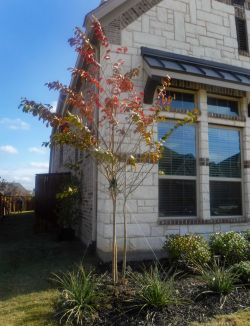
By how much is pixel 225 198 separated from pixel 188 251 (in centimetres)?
259

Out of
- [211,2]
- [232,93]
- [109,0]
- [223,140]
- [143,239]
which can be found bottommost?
[143,239]

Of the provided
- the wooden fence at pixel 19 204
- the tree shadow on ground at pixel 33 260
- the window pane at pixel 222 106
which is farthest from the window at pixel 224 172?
the wooden fence at pixel 19 204

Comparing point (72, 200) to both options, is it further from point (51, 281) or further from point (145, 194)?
point (51, 281)

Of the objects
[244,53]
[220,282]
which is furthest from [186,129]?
[220,282]

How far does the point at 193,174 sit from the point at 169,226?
143cm

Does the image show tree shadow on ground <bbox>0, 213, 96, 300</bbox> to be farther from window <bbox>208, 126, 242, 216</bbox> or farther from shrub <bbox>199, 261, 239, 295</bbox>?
window <bbox>208, 126, 242, 216</bbox>

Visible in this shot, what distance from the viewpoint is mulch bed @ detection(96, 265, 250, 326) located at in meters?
4.07

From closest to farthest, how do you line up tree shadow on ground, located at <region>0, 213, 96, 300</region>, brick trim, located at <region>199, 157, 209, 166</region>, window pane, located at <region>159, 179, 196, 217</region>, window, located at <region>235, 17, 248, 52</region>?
tree shadow on ground, located at <region>0, 213, 96, 300</region>, window pane, located at <region>159, 179, 196, 217</region>, brick trim, located at <region>199, 157, 209, 166</region>, window, located at <region>235, 17, 248, 52</region>

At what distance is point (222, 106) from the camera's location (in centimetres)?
856

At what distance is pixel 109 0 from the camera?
7.45m

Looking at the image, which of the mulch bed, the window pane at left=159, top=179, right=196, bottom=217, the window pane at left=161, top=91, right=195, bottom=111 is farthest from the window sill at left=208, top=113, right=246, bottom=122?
the mulch bed

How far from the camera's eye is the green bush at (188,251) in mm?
6047

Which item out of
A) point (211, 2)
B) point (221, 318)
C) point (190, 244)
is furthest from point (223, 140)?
point (221, 318)

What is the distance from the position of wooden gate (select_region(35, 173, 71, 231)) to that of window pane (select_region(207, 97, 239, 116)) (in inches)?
208
